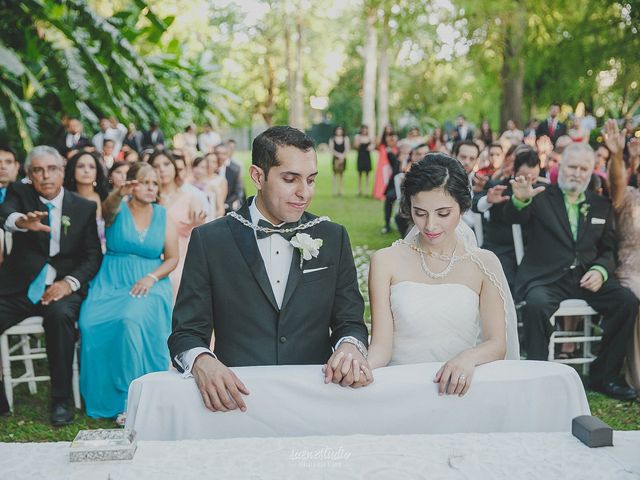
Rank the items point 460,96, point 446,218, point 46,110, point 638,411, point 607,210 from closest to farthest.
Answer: point 446,218
point 638,411
point 607,210
point 46,110
point 460,96

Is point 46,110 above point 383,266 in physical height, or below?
above

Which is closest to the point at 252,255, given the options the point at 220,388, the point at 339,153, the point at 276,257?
the point at 276,257

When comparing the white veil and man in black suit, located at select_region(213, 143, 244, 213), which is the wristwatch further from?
man in black suit, located at select_region(213, 143, 244, 213)

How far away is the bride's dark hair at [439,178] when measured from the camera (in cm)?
308

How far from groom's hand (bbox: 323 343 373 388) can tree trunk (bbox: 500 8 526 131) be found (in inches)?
511

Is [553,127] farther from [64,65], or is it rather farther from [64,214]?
[64,214]

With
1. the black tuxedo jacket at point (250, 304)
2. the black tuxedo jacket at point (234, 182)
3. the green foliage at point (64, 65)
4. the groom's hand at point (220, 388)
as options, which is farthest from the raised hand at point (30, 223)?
the black tuxedo jacket at point (234, 182)

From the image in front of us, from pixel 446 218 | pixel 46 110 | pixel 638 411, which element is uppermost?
pixel 46 110

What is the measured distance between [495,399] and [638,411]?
258cm

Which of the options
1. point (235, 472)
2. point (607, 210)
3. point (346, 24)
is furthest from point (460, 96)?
point (235, 472)

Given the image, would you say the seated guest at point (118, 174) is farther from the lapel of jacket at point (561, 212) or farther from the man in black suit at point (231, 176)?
the lapel of jacket at point (561, 212)

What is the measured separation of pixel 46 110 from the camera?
13203 millimetres

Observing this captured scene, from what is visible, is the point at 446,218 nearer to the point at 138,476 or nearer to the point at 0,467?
the point at 138,476

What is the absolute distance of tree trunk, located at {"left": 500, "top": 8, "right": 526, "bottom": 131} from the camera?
13914 mm
